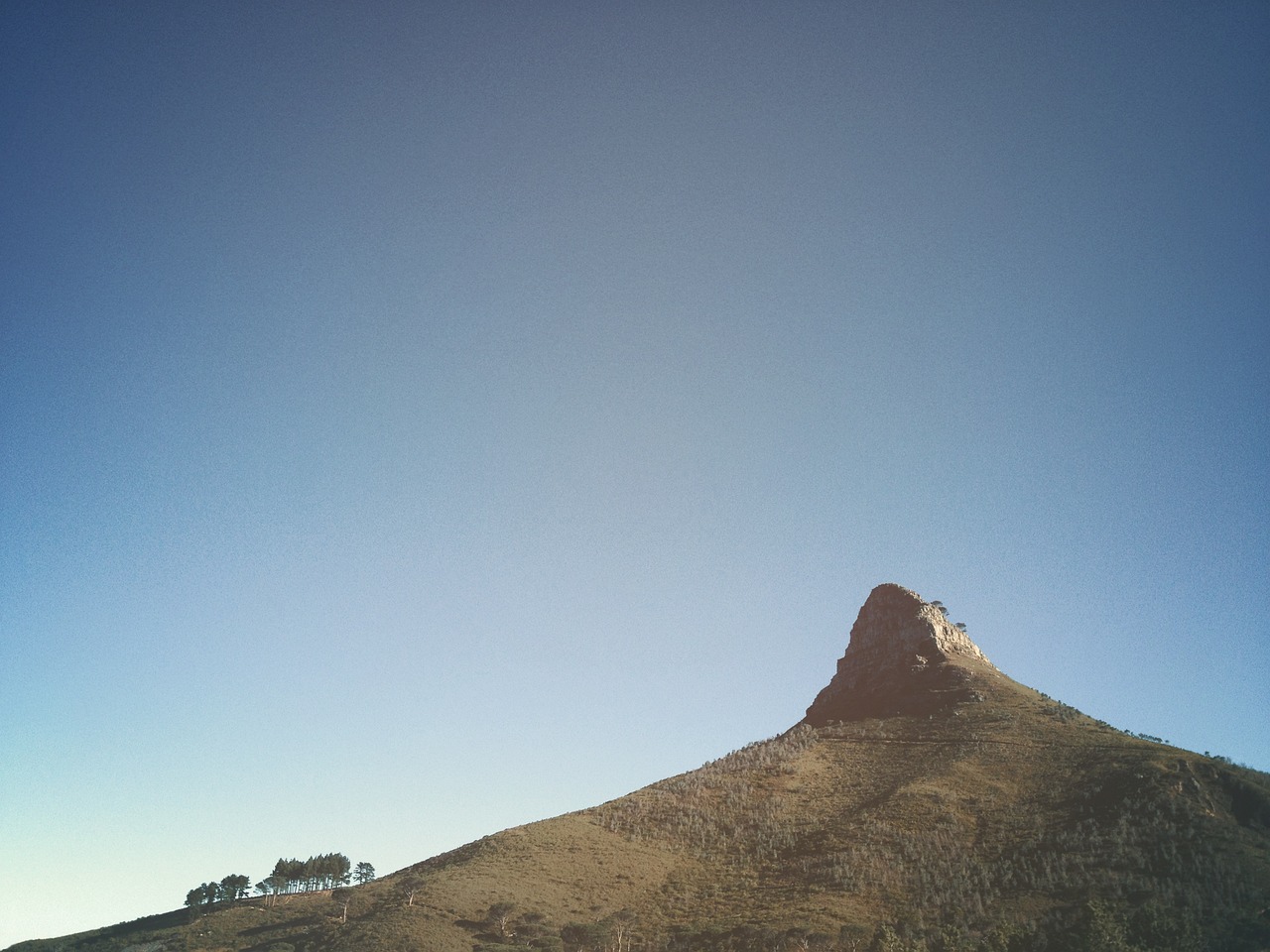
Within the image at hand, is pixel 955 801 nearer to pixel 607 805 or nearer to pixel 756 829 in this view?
pixel 756 829

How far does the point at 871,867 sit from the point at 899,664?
91.0m

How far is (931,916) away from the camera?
7850 cm

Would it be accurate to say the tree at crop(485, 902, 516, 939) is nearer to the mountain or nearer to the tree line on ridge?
the mountain

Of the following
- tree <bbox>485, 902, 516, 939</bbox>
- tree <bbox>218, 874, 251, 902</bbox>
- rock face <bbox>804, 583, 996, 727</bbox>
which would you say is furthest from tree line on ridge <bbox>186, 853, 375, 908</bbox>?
rock face <bbox>804, 583, 996, 727</bbox>

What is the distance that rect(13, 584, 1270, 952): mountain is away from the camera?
245 ft

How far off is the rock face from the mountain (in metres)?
17.1

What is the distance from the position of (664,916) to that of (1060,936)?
40862 millimetres

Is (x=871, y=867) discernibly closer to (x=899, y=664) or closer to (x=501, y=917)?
(x=501, y=917)

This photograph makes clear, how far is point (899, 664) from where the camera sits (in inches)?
6900

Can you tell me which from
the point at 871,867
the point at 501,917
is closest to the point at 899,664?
the point at 871,867

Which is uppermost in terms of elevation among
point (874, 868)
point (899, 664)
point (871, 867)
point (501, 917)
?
point (899, 664)

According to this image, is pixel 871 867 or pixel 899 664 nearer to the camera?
pixel 871 867

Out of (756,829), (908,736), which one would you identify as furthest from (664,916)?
(908,736)

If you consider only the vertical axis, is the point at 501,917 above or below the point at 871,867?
above
